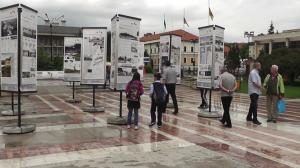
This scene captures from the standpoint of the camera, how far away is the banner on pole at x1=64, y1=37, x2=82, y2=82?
1905 cm

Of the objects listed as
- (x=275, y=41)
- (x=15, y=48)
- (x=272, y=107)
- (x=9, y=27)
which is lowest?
(x=272, y=107)

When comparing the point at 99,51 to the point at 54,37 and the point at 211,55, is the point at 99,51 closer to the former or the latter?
the point at 211,55

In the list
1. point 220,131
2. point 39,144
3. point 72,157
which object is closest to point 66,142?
point 39,144

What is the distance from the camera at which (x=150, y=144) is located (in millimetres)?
10055

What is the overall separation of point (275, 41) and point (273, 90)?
3529 inches

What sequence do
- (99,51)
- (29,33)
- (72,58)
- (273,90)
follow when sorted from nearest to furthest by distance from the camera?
(29,33)
(273,90)
(99,51)
(72,58)

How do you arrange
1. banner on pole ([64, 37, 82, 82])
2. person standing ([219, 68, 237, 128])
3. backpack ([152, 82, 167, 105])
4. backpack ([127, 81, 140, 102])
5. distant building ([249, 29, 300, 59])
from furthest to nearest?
distant building ([249, 29, 300, 59]), banner on pole ([64, 37, 82, 82]), person standing ([219, 68, 237, 128]), backpack ([152, 82, 167, 105]), backpack ([127, 81, 140, 102])

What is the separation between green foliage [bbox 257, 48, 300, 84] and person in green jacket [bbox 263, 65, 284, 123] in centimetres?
3689

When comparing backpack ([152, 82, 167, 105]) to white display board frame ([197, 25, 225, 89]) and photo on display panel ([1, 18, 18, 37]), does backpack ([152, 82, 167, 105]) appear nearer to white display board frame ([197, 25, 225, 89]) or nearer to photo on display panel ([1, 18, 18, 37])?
white display board frame ([197, 25, 225, 89])

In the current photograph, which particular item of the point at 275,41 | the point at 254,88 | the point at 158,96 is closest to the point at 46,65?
the point at 254,88

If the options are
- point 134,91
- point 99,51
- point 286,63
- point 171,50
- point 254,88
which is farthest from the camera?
point 286,63

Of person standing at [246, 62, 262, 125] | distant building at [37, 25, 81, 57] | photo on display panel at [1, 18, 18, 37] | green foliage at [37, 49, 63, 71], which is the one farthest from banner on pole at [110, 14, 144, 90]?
distant building at [37, 25, 81, 57]

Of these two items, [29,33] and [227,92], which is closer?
[29,33]

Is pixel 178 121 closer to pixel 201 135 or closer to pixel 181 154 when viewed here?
pixel 201 135
